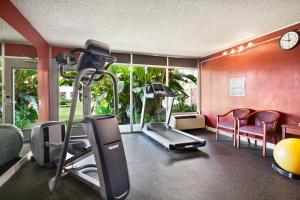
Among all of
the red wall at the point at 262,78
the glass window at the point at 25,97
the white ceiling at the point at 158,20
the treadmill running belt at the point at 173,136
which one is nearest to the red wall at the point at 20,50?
the glass window at the point at 25,97

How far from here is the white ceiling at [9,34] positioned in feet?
8.51

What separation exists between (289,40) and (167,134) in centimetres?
317

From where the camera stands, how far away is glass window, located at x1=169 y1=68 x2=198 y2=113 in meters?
6.03

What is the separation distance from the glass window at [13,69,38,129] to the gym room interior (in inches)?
0.9

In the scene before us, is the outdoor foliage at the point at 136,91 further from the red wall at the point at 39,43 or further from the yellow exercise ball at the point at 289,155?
the yellow exercise ball at the point at 289,155

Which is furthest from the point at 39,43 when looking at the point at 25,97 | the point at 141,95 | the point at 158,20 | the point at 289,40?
the point at 289,40

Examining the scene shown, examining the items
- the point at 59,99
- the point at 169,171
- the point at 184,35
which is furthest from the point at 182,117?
the point at 59,99

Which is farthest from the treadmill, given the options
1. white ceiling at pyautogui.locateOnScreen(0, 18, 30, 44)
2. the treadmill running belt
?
white ceiling at pyautogui.locateOnScreen(0, 18, 30, 44)

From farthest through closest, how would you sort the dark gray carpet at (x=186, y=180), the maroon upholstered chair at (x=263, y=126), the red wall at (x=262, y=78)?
the red wall at (x=262, y=78) < the maroon upholstered chair at (x=263, y=126) < the dark gray carpet at (x=186, y=180)

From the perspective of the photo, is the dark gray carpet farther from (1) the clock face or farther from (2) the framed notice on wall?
(1) the clock face

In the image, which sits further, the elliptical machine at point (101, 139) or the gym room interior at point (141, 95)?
the gym room interior at point (141, 95)

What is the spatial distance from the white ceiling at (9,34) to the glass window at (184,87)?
166 inches

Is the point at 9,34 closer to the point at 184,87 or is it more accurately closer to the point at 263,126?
the point at 263,126

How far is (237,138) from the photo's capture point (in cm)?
393
